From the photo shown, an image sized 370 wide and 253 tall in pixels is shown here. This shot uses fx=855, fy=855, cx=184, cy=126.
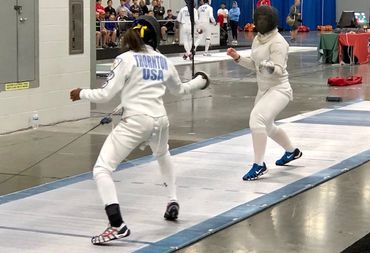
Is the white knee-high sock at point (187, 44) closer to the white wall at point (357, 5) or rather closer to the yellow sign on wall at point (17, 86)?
the yellow sign on wall at point (17, 86)

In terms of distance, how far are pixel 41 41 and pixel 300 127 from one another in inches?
156

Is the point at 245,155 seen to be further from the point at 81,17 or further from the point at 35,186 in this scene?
the point at 81,17

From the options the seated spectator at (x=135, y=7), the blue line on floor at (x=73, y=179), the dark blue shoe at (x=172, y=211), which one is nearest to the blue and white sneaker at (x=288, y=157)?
the blue line on floor at (x=73, y=179)

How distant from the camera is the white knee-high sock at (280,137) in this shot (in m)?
9.08

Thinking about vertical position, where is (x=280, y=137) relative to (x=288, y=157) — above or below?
above

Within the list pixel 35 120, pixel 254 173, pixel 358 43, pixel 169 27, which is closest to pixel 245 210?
pixel 254 173

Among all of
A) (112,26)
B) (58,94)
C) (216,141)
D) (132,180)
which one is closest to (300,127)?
(216,141)

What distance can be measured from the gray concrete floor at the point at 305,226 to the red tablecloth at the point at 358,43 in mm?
16488

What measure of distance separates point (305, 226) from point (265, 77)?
7.73ft

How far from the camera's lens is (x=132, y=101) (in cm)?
645

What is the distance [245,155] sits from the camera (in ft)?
33.4

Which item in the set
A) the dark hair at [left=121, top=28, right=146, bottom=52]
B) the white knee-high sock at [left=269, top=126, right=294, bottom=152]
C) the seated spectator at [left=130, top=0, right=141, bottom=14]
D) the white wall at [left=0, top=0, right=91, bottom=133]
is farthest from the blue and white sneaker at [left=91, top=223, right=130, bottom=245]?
the seated spectator at [left=130, top=0, right=141, bottom=14]

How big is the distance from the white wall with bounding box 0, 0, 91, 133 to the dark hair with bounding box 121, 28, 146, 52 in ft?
17.9

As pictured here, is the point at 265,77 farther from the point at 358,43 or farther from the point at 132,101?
the point at 358,43
